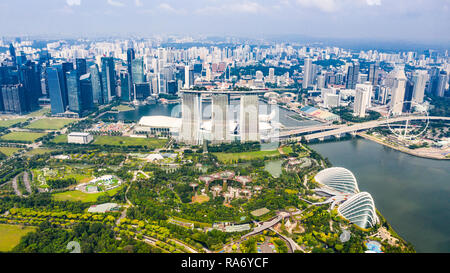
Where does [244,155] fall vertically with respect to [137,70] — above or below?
below

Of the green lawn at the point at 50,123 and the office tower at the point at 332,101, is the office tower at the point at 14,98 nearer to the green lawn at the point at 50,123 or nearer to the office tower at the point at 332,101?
the green lawn at the point at 50,123

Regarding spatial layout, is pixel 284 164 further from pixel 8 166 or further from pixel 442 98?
pixel 442 98

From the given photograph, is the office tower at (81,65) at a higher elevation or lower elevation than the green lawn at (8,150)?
higher

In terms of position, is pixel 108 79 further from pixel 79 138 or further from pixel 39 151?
pixel 39 151

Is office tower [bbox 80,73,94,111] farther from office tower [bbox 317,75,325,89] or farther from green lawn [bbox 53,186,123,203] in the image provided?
office tower [bbox 317,75,325,89]

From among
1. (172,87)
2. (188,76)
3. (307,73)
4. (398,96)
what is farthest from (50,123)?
(398,96)

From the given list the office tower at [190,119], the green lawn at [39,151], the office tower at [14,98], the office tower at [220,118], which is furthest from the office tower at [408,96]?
the office tower at [14,98]
